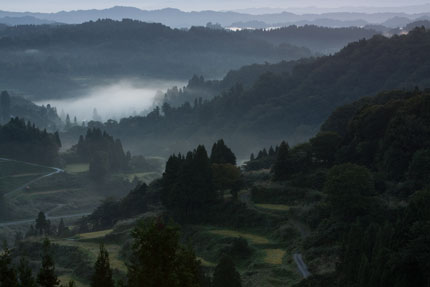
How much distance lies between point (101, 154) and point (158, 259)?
11950cm

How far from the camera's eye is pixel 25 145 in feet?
440

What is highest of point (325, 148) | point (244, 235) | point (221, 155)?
point (325, 148)

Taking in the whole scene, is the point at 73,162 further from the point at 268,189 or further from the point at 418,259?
the point at 418,259

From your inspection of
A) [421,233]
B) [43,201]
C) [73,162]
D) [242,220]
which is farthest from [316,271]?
[73,162]

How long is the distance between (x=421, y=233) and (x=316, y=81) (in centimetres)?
17068

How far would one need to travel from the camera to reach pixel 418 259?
28.8m

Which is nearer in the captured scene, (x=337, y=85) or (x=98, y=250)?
(x=98, y=250)

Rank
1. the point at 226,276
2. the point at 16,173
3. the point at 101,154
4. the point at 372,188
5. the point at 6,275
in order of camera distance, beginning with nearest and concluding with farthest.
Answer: the point at 6,275
the point at 226,276
the point at 372,188
the point at 16,173
the point at 101,154

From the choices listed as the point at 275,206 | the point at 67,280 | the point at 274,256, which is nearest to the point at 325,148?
the point at 275,206

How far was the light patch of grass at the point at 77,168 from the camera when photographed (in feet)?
440

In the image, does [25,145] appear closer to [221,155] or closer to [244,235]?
[221,155]

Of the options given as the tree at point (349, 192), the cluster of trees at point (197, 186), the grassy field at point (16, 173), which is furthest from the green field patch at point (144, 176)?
the tree at point (349, 192)

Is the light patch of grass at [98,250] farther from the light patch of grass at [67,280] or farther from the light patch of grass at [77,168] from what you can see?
the light patch of grass at [77,168]

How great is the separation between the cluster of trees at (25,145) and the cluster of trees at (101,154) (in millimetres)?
7616
